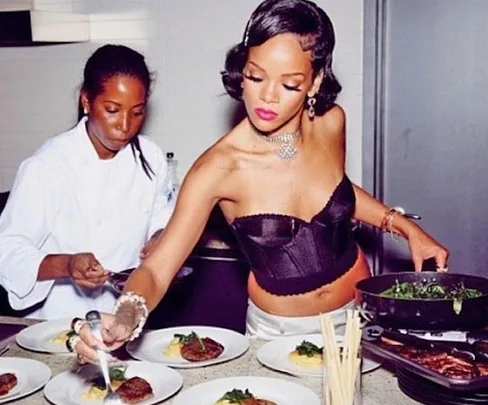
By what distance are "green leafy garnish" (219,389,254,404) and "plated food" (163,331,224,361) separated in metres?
0.25

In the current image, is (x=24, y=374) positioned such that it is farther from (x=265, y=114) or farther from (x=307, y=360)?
(x=265, y=114)

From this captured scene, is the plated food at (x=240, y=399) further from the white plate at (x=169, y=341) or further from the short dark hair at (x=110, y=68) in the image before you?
the short dark hair at (x=110, y=68)

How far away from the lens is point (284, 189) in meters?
2.32

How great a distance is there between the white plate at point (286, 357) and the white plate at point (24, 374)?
1.79 ft

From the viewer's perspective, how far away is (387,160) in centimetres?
390

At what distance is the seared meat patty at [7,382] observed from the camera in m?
1.86

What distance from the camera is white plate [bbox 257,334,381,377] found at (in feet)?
6.24

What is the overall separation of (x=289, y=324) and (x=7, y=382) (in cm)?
85

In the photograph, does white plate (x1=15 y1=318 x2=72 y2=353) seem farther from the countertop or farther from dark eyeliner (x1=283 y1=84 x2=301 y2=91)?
dark eyeliner (x1=283 y1=84 x2=301 y2=91)

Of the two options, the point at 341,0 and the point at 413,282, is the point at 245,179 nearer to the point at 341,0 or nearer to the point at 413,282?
the point at 413,282

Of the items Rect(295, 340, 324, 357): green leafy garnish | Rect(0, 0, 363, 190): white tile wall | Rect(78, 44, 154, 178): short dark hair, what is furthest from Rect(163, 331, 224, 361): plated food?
Rect(0, 0, 363, 190): white tile wall

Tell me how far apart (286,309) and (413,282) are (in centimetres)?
49

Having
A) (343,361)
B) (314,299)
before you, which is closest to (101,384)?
(343,361)

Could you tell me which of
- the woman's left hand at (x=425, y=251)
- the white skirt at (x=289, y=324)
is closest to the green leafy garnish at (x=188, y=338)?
the white skirt at (x=289, y=324)
